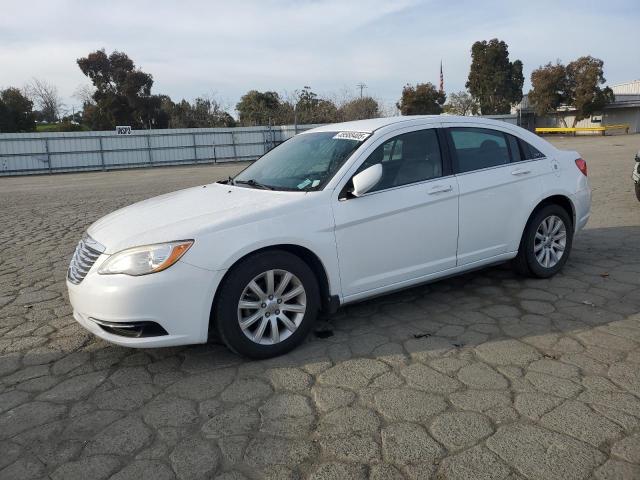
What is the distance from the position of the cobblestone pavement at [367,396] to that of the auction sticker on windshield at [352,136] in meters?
1.45

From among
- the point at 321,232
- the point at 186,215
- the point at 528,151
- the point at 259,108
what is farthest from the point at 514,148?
the point at 259,108

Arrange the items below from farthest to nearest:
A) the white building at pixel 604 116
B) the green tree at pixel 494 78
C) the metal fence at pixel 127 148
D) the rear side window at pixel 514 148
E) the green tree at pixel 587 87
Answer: the green tree at pixel 494 78, the white building at pixel 604 116, the green tree at pixel 587 87, the metal fence at pixel 127 148, the rear side window at pixel 514 148

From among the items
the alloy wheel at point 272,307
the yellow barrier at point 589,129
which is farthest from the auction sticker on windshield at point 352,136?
the yellow barrier at point 589,129

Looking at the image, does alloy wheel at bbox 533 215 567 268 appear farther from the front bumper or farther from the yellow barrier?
the yellow barrier

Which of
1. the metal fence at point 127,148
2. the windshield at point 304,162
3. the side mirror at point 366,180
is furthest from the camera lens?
the metal fence at point 127,148

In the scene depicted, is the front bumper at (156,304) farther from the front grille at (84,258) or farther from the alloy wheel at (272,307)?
the alloy wheel at (272,307)

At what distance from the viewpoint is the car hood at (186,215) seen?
3404 millimetres

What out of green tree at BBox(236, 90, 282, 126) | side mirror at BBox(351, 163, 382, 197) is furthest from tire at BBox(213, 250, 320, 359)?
green tree at BBox(236, 90, 282, 126)

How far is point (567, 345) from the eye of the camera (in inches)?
144

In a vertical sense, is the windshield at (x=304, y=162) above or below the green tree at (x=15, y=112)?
below

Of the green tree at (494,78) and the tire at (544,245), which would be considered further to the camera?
the green tree at (494,78)

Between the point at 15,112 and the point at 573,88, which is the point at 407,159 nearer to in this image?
the point at 15,112

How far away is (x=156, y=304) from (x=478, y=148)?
3050 mm

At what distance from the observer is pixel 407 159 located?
4.27 m
